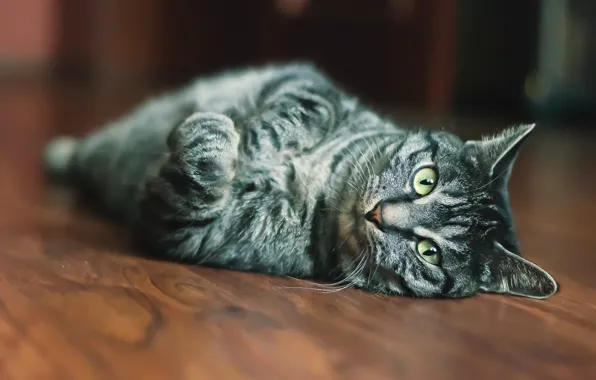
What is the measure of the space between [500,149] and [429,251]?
25cm

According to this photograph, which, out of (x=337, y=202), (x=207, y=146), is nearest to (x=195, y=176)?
(x=207, y=146)

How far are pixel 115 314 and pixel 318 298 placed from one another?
1.12 ft

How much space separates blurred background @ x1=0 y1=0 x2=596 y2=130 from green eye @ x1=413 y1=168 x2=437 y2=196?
2675 millimetres

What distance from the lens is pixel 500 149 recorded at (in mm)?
1327

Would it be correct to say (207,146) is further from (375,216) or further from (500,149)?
(500,149)

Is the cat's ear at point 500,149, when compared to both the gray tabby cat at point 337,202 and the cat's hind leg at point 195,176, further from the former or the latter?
the cat's hind leg at point 195,176

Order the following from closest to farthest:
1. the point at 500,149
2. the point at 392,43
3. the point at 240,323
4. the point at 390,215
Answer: the point at 240,323, the point at 390,215, the point at 500,149, the point at 392,43

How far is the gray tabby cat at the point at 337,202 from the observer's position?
1238mm

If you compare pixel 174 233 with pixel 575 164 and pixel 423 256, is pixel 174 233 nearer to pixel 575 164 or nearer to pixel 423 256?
pixel 423 256

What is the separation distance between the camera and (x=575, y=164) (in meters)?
3.00

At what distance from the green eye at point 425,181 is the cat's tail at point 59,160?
4.10 feet

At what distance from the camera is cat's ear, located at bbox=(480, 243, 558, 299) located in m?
1.26

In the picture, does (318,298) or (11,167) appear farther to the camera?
(11,167)

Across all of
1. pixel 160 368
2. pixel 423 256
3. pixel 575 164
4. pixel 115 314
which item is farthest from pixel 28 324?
pixel 575 164
